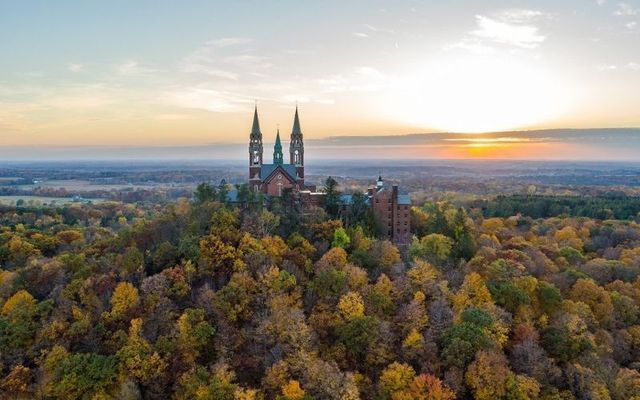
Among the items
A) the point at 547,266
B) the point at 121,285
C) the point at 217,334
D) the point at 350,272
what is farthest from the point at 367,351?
the point at 547,266

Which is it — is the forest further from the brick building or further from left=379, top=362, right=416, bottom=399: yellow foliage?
the brick building

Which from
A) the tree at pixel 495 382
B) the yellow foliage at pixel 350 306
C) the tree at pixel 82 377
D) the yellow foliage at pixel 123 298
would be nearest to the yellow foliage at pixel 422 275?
the yellow foliage at pixel 350 306

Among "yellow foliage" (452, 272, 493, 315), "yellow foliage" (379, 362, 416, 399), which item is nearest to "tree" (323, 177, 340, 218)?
"yellow foliage" (452, 272, 493, 315)

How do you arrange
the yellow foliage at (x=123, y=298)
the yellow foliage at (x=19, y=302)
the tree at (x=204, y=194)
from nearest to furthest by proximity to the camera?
the yellow foliage at (x=123, y=298) < the yellow foliage at (x=19, y=302) < the tree at (x=204, y=194)

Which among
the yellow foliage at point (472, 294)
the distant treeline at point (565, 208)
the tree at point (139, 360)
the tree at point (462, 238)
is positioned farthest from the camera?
the distant treeline at point (565, 208)

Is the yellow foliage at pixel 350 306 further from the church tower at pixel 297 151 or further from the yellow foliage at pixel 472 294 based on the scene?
the church tower at pixel 297 151

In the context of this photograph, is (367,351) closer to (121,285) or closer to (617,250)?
(121,285)

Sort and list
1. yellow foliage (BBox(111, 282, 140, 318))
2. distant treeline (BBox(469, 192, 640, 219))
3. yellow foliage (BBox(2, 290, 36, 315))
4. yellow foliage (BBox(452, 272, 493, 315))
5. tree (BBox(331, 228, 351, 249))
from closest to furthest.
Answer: yellow foliage (BBox(111, 282, 140, 318)) → yellow foliage (BBox(2, 290, 36, 315)) → yellow foliage (BBox(452, 272, 493, 315)) → tree (BBox(331, 228, 351, 249)) → distant treeline (BBox(469, 192, 640, 219))

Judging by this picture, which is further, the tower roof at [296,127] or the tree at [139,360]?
the tower roof at [296,127]

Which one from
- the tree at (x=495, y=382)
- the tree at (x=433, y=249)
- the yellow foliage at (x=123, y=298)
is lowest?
the tree at (x=495, y=382)
